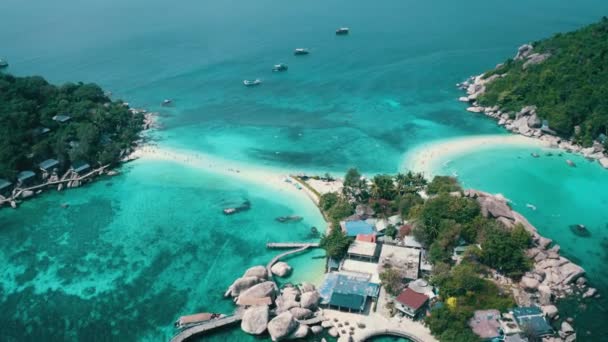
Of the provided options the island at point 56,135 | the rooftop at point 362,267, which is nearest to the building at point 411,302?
the rooftop at point 362,267

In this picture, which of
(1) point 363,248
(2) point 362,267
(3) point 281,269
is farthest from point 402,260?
(3) point 281,269

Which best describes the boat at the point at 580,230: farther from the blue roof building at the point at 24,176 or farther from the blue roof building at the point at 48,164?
the blue roof building at the point at 24,176

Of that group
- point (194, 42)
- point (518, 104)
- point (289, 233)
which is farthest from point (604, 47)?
point (194, 42)

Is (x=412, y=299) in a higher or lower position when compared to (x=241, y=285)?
higher

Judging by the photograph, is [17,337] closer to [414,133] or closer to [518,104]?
[414,133]

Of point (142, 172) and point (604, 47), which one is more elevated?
point (604, 47)

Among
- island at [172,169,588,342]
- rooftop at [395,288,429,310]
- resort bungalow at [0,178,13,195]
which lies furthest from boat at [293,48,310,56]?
rooftop at [395,288,429,310]

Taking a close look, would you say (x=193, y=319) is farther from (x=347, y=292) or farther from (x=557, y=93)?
(x=557, y=93)
